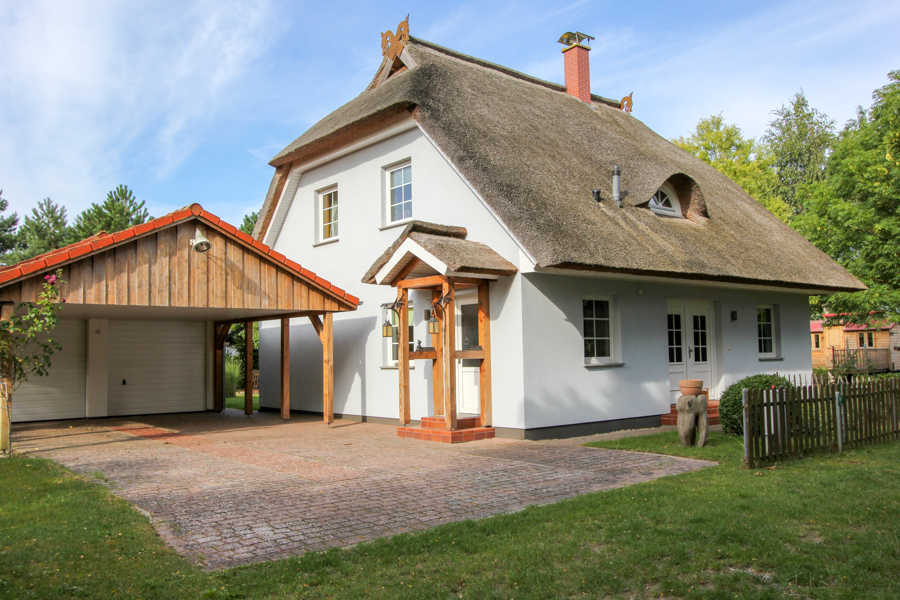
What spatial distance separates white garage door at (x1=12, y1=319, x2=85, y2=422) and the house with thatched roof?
157 inches

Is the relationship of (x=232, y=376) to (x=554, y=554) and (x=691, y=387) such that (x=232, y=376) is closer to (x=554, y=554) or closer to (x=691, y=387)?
(x=691, y=387)

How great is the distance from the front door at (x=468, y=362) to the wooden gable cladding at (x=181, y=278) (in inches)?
95.3

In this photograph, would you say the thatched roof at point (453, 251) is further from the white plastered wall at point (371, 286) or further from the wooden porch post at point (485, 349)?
the wooden porch post at point (485, 349)

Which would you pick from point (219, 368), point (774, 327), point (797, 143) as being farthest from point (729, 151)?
point (219, 368)

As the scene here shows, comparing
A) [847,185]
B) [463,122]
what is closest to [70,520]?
Result: [463,122]

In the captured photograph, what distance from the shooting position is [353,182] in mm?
14195

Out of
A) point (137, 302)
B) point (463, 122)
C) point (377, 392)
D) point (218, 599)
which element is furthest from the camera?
point (377, 392)

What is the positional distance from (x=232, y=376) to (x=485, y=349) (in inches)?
630

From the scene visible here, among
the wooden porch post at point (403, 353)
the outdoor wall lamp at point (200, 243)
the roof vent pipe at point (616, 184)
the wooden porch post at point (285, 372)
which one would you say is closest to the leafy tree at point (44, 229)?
the wooden porch post at point (285, 372)

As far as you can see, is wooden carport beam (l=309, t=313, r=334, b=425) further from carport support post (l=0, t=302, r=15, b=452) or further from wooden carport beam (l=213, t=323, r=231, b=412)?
wooden carport beam (l=213, t=323, r=231, b=412)

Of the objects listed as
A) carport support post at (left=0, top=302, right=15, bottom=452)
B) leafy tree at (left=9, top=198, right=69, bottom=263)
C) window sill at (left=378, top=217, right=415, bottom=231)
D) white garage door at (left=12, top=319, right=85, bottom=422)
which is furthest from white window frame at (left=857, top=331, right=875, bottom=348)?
carport support post at (left=0, top=302, right=15, bottom=452)

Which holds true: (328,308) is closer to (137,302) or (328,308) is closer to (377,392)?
(377,392)

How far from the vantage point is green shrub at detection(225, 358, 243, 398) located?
79.1 feet

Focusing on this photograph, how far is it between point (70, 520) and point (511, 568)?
3.57m
